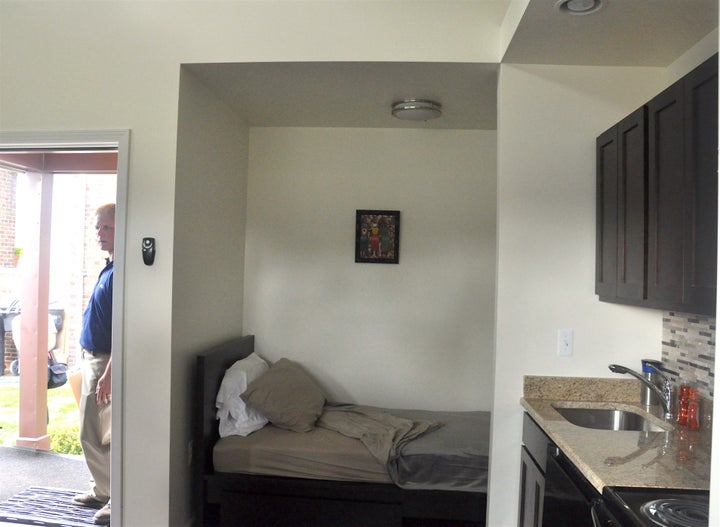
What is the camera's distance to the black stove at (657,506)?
4.40ft

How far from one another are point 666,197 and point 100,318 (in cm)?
291

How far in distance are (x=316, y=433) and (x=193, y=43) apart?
86.0 inches

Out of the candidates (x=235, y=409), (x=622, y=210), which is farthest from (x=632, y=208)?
(x=235, y=409)

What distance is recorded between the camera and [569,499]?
6.02 ft

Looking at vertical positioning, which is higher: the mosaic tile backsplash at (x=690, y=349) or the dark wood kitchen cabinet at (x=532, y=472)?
the mosaic tile backsplash at (x=690, y=349)

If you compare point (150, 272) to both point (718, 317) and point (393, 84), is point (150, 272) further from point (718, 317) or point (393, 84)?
point (718, 317)

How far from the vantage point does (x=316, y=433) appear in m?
3.24

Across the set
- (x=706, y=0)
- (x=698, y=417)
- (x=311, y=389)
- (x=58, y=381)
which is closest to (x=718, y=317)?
(x=698, y=417)

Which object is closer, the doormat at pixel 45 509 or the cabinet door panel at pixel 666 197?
the cabinet door panel at pixel 666 197

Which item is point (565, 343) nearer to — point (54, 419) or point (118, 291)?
point (118, 291)

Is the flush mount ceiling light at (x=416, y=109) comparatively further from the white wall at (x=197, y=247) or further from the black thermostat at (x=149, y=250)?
the black thermostat at (x=149, y=250)

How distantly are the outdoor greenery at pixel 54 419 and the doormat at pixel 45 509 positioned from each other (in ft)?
2.04

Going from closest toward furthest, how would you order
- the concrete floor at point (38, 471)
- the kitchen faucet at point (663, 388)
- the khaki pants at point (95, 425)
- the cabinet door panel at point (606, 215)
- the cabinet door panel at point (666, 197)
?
the cabinet door panel at point (666, 197) → the kitchen faucet at point (663, 388) → the cabinet door panel at point (606, 215) → the khaki pants at point (95, 425) → the concrete floor at point (38, 471)

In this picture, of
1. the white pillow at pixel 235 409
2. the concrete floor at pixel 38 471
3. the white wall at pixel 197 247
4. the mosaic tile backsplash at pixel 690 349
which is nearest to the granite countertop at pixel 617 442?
the mosaic tile backsplash at pixel 690 349
